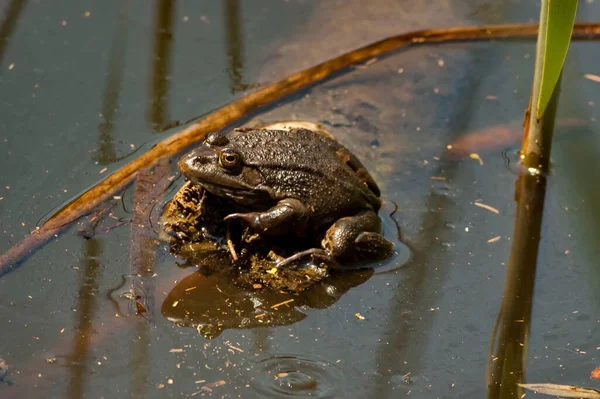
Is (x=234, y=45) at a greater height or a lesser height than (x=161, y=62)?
greater

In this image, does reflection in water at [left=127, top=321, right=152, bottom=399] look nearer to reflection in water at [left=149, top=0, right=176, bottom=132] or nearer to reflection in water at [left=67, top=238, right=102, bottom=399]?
reflection in water at [left=67, top=238, right=102, bottom=399]

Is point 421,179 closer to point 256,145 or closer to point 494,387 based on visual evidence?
point 256,145

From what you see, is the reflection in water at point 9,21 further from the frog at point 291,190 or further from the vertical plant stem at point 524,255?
the vertical plant stem at point 524,255

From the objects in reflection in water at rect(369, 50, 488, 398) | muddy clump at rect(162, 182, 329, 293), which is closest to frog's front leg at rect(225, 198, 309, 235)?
muddy clump at rect(162, 182, 329, 293)

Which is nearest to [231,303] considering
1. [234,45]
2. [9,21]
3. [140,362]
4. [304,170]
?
[140,362]

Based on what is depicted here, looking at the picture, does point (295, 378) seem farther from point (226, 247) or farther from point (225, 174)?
point (225, 174)
